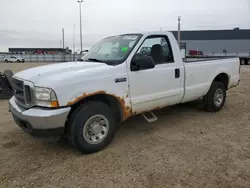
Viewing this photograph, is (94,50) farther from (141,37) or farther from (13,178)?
(13,178)

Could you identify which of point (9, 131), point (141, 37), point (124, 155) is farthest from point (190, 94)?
point (9, 131)

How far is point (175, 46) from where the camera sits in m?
4.88

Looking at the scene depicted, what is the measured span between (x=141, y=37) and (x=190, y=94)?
5.76 feet

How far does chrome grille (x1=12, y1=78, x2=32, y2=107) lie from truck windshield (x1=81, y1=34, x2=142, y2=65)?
1345mm

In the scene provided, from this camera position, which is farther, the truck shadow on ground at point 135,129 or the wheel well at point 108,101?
the truck shadow on ground at point 135,129

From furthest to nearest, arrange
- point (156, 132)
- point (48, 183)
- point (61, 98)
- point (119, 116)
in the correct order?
point (156, 132) < point (119, 116) < point (61, 98) < point (48, 183)

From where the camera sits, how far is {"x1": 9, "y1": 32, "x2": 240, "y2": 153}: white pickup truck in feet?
10.8

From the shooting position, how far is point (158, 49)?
15.5 feet

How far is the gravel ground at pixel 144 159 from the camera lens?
300 cm

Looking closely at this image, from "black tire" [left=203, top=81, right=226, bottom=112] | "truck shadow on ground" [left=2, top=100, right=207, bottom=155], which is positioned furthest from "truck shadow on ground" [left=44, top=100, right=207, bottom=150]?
"black tire" [left=203, top=81, right=226, bottom=112]

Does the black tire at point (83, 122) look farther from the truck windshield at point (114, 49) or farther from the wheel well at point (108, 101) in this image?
the truck windshield at point (114, 49)

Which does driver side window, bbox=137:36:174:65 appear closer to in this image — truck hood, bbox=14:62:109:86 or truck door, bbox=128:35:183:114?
truck door, bbox=128:35:183:114

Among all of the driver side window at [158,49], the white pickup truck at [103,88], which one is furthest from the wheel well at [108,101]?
the driver side window at [158,49]

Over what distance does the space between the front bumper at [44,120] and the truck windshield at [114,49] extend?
1251 millimetres
